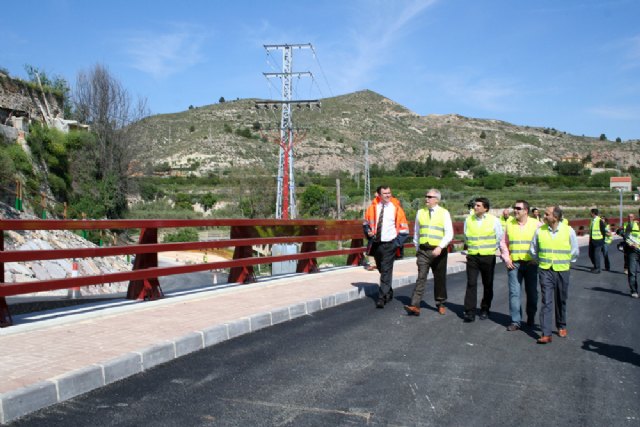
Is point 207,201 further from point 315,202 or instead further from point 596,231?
point 596,231

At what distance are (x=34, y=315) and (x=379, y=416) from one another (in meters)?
4.77

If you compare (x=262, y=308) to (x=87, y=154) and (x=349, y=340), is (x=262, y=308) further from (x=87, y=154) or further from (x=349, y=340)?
(x=87, y=154)

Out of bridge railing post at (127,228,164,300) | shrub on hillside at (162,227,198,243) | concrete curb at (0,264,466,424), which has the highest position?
bridge railing post at (127,228,164,300)

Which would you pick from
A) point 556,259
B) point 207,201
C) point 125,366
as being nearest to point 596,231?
point 556,259

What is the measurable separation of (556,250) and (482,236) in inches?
48.0

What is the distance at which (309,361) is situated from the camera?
21.3 ft

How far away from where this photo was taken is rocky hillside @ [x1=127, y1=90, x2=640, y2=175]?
105 m

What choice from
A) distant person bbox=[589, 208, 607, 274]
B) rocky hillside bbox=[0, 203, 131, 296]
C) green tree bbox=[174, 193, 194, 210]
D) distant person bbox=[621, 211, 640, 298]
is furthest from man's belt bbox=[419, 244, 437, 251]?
green tree bbox=[174, 193, 194, 210]

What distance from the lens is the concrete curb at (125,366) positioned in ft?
15.4

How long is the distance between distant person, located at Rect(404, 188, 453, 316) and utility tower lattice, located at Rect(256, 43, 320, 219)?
2972cm

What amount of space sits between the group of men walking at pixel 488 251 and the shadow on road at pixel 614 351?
0.43 meters

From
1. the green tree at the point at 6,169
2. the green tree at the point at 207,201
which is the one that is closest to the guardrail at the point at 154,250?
the green tree at the point at 6,169

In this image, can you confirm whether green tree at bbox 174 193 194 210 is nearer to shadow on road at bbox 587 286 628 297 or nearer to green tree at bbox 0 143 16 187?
green tree at bbox 0 143 16 187

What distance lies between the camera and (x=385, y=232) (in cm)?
1003
